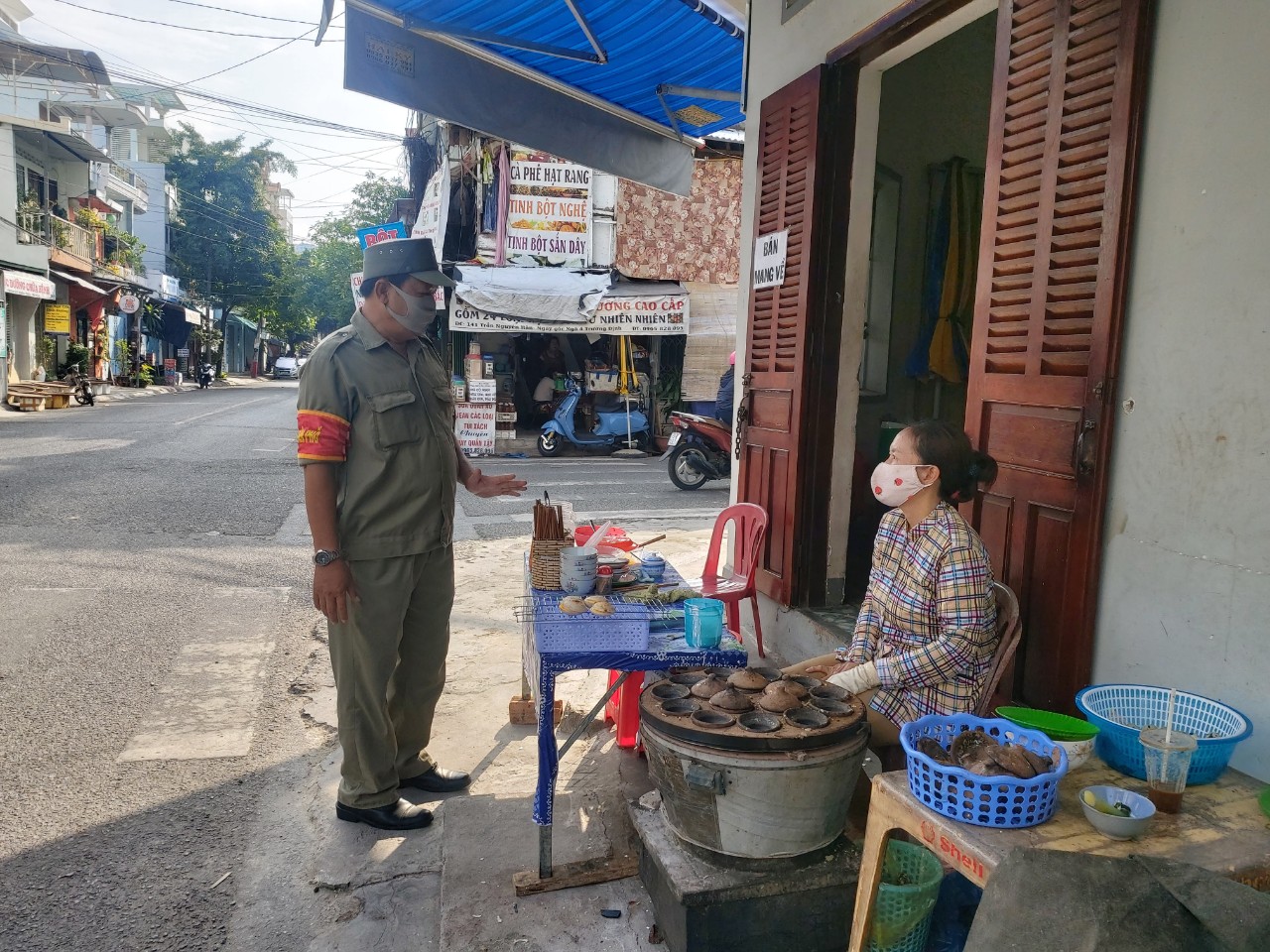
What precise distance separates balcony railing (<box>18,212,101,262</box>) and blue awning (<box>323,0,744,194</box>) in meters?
23.6

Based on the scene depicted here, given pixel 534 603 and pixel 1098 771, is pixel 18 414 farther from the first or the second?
pixel 1098 771

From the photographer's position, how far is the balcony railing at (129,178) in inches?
1332

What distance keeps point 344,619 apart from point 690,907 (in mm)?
1528

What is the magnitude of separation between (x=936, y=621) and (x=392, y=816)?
2.04 m

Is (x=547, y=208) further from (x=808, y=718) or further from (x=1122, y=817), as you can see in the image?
(x=1122, y=817)

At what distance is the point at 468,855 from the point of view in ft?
9.77

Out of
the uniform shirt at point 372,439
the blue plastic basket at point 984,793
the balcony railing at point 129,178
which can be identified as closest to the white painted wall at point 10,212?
the balcony railing at point 129,178

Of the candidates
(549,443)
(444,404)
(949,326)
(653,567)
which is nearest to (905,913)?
(653,567)

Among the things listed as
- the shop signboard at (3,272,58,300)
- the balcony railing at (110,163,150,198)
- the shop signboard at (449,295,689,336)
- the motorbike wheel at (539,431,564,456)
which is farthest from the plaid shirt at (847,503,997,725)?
the balcony railing at (110,163,150,198)

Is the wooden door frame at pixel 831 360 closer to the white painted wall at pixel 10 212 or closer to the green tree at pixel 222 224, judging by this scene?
the white painted wall at pixel 10 212

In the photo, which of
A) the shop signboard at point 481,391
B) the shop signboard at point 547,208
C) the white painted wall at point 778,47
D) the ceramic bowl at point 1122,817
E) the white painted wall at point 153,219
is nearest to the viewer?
the ceramic bowl at point 1122,817

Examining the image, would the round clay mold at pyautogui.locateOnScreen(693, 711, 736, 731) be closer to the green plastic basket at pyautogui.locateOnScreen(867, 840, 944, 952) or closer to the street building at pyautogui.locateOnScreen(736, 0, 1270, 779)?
the green plastic basket at pyautogui.locateOnScreen(867, 840, 944, 952)

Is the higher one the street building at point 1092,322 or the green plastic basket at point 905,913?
the street building at point 1092,322

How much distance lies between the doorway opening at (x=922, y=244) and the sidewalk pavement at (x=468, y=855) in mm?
2154
